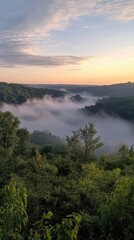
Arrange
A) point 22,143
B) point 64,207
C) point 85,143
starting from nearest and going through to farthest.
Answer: point 64,207, point 85,143, point 22,143

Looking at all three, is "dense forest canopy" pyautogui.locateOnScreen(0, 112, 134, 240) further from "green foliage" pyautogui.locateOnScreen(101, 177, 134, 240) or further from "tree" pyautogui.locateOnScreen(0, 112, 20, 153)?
"tree" pyautogui.locateOnScreen(0, 112, 20, 153)

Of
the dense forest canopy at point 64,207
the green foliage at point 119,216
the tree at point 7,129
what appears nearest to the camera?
the dense forest canopy at point 64,207

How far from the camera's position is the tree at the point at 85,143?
7456cm

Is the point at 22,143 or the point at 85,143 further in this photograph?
the point at 22,143

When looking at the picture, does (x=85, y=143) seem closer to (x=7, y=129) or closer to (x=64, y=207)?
(x=7, y=129)

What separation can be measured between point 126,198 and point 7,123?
56.2 metres

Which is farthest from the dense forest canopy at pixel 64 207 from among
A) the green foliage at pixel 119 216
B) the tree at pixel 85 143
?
the tree at pixel 85 143

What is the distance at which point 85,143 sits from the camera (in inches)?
3022

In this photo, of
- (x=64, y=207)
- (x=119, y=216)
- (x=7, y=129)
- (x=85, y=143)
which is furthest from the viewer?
(x=85, y=143)

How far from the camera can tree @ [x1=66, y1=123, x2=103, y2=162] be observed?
2936 inches

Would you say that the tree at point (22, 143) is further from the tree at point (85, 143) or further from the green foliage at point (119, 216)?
the green foliage at point (119, 216)

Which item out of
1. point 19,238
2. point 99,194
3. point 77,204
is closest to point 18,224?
point 19,238

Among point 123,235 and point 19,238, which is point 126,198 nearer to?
point 123,235

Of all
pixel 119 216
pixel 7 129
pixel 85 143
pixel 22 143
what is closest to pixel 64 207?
pixel 119 216
